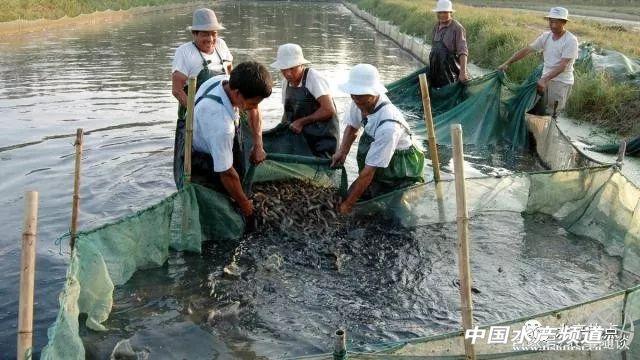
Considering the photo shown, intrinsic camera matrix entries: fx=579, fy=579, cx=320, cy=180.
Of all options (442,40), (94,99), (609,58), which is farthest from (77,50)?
(609,58)

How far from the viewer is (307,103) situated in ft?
20.2

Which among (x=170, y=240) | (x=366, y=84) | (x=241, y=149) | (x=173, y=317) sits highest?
(x=366, y=84)

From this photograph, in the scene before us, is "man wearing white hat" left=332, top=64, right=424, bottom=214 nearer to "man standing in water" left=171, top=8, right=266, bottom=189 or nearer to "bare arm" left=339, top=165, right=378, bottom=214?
"bare arm" left=339, top=165, right=378, bottom=214

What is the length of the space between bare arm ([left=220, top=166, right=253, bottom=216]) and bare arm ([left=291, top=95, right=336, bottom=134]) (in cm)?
124

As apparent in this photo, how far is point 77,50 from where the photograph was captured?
19.5 metres

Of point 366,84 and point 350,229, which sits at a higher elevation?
point 366,84

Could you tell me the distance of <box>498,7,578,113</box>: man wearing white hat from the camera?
8.09 m

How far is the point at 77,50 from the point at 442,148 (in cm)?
1493

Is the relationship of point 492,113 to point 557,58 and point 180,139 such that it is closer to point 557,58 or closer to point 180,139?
point 557,58

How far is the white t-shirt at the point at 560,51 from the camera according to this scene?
8070 millimetres

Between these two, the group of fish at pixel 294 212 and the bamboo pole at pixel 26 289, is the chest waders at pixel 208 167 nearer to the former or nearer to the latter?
the group of fish at pixel 294 212

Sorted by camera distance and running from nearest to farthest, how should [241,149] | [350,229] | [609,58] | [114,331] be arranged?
[114,331] → [241,149] → [350,229] → [609,58]

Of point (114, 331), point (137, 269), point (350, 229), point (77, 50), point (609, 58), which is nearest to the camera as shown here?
point (114, 331)

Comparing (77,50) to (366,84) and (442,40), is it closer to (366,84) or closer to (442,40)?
(442,40)
